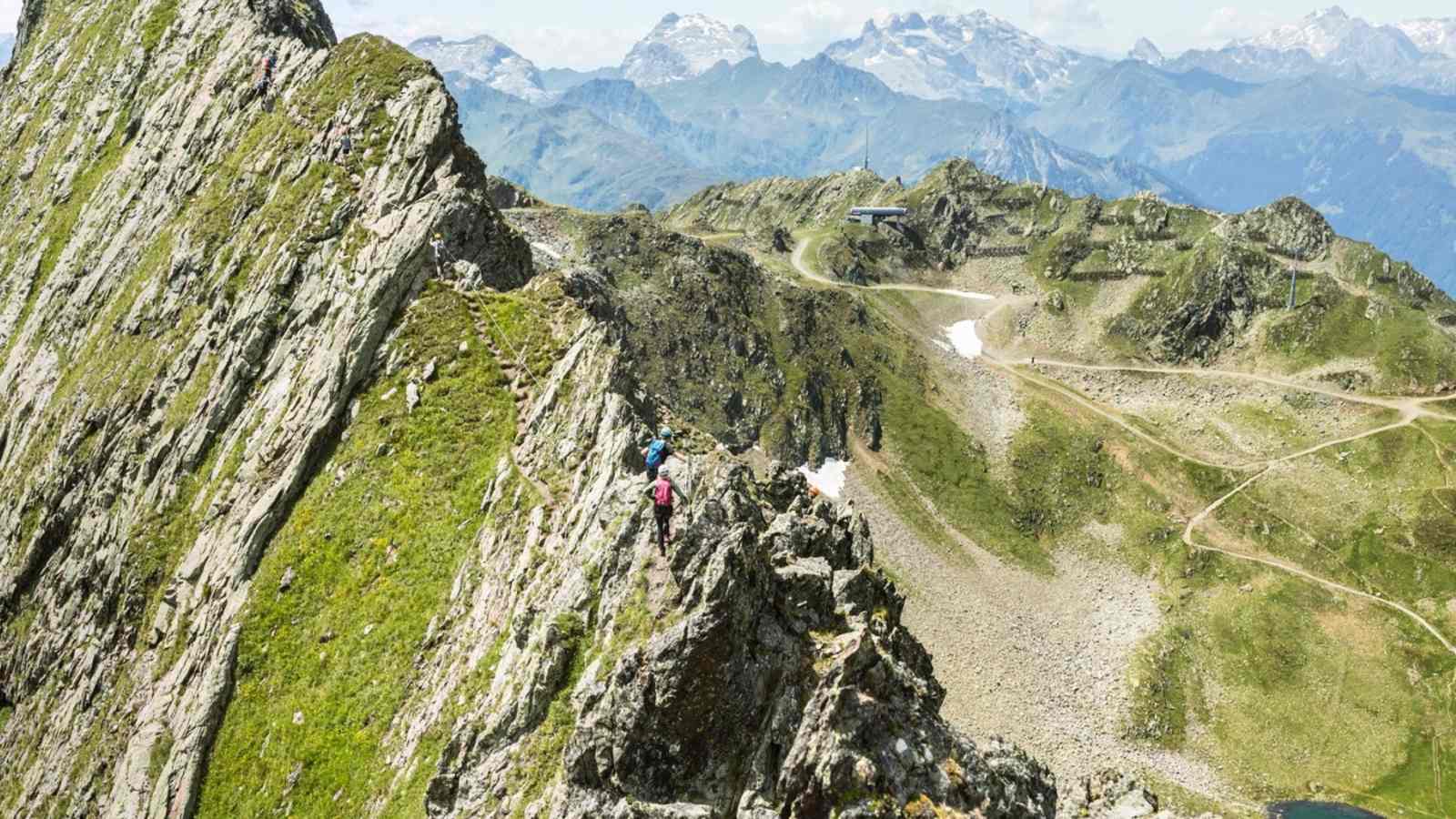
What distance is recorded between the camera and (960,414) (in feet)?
453

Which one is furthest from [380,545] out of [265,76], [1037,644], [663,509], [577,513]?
[1037,644]

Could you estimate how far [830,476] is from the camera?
11800 cm

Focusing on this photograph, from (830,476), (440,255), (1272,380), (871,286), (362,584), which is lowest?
(362,584)

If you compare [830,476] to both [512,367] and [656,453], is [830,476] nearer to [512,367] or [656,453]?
[512,367]

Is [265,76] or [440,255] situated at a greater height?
[265,76]

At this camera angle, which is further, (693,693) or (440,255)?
(440,255)

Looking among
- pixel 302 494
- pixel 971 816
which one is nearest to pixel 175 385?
pixel 302 494

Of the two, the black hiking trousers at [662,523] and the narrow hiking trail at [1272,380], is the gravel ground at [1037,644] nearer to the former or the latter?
the narrow hiking trail at [1272,380]

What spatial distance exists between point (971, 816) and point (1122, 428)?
126m

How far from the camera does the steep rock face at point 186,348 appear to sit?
3712 cm

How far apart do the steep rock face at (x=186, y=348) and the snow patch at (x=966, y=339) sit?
11806 cm

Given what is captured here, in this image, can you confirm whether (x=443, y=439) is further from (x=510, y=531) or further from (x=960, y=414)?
(x=960, y=414)

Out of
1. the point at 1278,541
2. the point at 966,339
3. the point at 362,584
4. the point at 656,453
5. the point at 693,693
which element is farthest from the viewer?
the point at 966,339

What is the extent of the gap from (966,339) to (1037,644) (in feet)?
258
